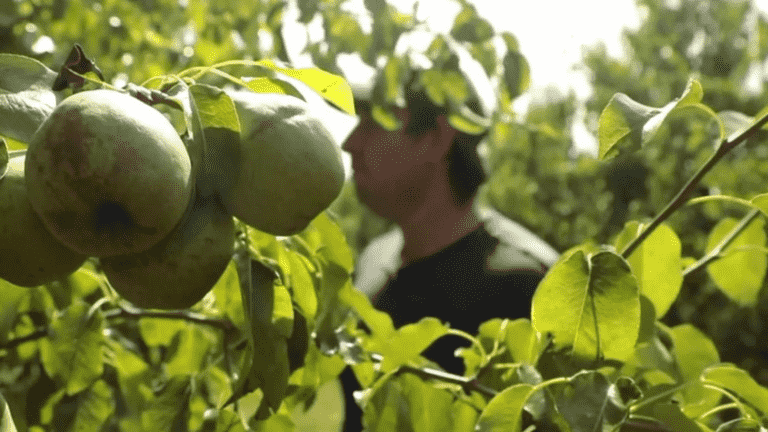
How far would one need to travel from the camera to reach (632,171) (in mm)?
8336

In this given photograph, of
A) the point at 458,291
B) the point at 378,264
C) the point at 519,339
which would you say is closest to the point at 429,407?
the point at 519,339

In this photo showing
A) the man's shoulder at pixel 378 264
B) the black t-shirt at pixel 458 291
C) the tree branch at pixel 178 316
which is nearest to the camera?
the tree branch at pixel 178 316

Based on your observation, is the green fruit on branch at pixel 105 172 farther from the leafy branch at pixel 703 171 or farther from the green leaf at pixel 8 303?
the leafy branch at pixel 703 171

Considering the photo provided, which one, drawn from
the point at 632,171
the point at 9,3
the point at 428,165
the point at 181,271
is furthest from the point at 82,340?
the point at 632,171

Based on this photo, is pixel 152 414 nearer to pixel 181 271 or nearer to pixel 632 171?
pixel 181 271

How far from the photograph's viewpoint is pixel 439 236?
123 inches

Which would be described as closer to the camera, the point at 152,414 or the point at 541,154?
the point at 152,414

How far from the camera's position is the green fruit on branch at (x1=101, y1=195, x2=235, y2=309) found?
2.65 feet

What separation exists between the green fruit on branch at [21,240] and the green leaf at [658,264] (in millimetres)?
725

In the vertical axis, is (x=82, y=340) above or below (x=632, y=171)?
above

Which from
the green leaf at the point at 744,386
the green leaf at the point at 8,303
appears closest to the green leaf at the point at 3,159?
the green leaf at the point at 8,303

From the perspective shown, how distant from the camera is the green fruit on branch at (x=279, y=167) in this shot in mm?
810

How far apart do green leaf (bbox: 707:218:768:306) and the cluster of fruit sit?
Result: 2.47ft

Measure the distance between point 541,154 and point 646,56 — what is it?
3886 millimetres
